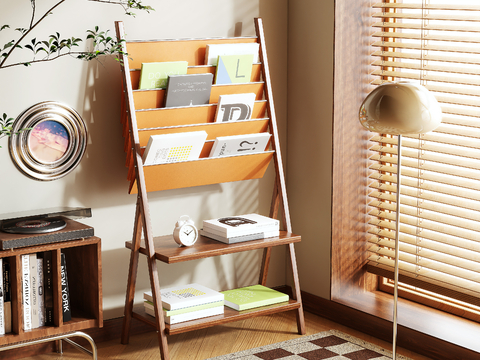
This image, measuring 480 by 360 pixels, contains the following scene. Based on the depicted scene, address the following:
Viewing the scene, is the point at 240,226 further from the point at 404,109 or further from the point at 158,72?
the point at 404,109

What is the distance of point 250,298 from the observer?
2.72 metres

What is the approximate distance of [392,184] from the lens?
119 inches

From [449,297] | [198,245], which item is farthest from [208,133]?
[449,297]

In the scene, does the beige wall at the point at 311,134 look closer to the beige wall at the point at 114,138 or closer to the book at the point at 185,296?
the beige wall at the point at 114,138

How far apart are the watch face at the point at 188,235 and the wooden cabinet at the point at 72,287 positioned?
0.35 meters

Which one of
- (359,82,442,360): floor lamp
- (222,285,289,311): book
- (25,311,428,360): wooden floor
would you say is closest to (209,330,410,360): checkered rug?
(25,311,428,360): wooden floor

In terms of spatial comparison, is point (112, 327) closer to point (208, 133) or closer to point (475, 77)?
point (208, 133)

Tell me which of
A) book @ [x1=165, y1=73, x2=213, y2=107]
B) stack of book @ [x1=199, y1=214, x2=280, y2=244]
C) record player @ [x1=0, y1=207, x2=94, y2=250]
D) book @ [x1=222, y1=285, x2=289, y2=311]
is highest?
book @ [x1=165, y1=73, x2=213, y2=107]

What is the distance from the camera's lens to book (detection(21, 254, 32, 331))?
2193 mm

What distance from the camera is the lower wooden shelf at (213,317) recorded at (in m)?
2.43

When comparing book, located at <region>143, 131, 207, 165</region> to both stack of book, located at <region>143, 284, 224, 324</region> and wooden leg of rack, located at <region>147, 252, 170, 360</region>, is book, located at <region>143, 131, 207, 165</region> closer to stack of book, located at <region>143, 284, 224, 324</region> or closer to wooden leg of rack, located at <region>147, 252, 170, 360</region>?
wooden leg of rack, located at <region>147, 252, 170, 360</region>

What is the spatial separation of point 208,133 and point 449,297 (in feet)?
4.23

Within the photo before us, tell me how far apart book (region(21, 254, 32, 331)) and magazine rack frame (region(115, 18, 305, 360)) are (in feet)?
1.48

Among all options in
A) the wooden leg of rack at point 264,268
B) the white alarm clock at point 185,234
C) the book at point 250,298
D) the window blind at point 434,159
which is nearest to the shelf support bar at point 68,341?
the white alarm clock at point 185,234
